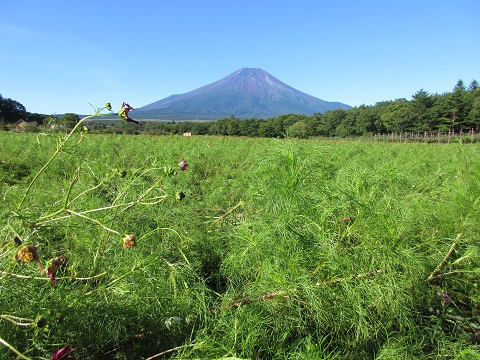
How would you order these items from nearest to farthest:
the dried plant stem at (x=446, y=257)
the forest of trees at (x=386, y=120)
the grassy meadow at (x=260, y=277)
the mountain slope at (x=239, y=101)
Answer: the grassy meadow at (x=260, y=277) → the dried plant stem at (x=446, y=257) → the forest of trees at (x=386, y=120) → the mountain slope at (x=239, y=101)

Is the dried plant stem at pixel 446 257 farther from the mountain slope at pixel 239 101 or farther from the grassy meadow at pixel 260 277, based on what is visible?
the mountain slope at pixel 239 101

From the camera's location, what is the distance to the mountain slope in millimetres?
135038

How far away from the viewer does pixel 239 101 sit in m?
145

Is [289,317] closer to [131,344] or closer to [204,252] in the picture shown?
[131,344]

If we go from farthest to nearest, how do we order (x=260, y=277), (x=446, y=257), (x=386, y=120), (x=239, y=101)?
(x=239, y=101)
(x=386, y=120)
(x=446, y=257)
(x=260, y=277)

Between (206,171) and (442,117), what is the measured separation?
59.6m

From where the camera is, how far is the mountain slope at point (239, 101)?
443ft

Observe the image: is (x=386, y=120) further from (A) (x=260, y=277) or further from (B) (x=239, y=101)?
(B) (x=239, y=101)

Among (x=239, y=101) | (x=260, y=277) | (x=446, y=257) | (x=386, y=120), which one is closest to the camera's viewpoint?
(x=260, y=277)

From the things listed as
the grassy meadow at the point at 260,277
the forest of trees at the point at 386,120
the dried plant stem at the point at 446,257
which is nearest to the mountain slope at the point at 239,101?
the forest of trees at the point at 386,120

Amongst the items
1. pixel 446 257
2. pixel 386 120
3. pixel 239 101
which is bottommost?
pixel 446 257

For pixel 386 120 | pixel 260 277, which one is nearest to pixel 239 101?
pixel 386 120

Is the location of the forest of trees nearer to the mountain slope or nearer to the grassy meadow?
the grassy meadow

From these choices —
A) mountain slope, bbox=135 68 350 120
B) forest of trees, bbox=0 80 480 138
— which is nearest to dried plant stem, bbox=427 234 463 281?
forest of trees, bbox=0 80 480 138
